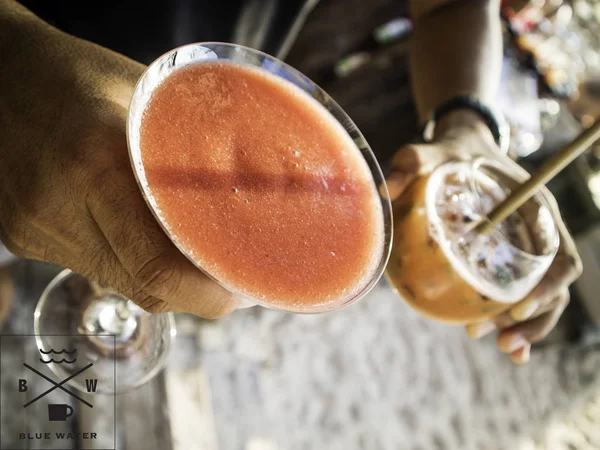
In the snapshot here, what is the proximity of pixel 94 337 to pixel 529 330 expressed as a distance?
1.37 meters

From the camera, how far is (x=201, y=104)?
1.06 m

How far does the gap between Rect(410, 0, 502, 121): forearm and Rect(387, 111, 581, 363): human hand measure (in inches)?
11.2

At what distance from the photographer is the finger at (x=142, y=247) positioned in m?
0.91

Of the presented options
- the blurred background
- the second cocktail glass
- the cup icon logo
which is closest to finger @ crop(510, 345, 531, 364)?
the second cocktail glass

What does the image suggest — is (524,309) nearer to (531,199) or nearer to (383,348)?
(531,199)

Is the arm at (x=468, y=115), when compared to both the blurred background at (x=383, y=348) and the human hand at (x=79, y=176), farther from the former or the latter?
the human hand at (x=79, y=176)

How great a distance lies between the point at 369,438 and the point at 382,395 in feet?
0.83

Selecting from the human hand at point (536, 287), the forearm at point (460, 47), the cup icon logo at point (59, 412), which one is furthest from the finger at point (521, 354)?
the cup icon logo at point (59, 412)

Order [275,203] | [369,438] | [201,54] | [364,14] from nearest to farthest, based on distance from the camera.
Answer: [275,203]
[201,54]
[369,438]
[364,14]

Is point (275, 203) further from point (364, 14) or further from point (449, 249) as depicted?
point (364, 14)

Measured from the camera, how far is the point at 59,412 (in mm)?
1756

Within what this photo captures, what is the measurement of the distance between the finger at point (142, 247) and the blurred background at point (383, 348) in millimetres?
1038

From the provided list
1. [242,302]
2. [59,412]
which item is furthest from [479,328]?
[59,412]

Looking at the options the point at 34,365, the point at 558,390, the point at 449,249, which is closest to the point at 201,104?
the point at 449,249
